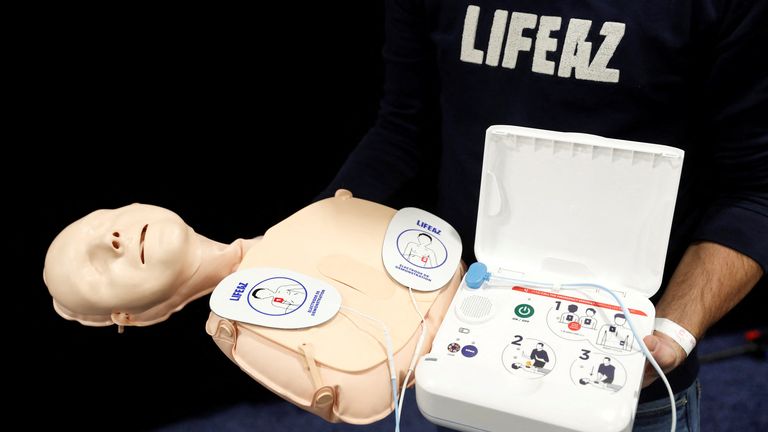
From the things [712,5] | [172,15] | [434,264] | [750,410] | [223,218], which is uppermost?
[712,5]

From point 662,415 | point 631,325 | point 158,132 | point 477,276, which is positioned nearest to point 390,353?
point 477,276

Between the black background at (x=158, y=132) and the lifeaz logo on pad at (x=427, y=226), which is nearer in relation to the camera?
the lifeaz logo on pad at (x=427, y=226)

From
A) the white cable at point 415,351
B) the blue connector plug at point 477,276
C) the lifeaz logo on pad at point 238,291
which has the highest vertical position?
the blue connector plug at point 477,276

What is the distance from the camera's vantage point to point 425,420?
1.72 m

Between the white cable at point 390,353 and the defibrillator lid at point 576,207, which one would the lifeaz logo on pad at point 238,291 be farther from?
the defibrillator lid at point 576,207

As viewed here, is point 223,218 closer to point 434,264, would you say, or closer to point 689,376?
→ point 434,264

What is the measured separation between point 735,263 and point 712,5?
0.91 feet

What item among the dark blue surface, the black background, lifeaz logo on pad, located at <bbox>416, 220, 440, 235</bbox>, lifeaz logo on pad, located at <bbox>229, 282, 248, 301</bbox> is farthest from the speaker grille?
the dark blue surface

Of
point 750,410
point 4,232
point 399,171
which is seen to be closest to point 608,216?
point 399,171

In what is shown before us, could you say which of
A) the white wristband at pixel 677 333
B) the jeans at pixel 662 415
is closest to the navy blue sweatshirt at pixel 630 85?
the jeans at pixel 662 415

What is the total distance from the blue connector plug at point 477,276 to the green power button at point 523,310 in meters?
0.05

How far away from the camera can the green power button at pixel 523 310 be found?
0.79m

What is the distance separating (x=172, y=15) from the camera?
4.01ft

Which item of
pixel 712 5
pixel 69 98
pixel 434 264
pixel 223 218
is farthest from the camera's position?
pixel 223 218
